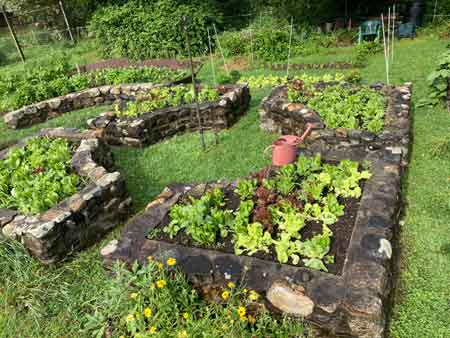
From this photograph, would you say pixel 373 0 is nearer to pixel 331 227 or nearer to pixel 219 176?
pixel 219 176

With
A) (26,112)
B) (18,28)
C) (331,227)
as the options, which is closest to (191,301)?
(331,227)

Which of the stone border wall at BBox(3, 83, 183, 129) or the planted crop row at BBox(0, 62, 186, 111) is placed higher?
the planted crop row at BBox(0, 62, 186, 111)

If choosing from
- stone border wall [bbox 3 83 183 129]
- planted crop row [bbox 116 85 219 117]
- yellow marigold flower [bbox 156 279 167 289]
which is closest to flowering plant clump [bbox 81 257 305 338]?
yellow marigold flower [bbox 156 279 167 289]

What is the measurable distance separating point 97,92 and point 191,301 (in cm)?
817

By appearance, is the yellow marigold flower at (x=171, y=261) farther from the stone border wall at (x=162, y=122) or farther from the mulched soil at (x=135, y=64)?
the mulched soil at (x=135, y=64)

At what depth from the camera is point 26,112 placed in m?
8.89

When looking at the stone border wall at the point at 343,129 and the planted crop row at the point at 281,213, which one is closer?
the planted crop row at the point at 281,213

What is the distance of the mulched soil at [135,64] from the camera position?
12.9 metres

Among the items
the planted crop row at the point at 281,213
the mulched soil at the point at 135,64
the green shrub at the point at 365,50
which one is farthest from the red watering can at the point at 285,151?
the mulched soil at the point at 135,64

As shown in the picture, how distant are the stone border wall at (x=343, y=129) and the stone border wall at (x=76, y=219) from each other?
3200 mm

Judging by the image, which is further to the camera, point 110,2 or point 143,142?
point 110,2

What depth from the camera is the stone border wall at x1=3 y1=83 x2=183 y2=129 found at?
8.88 metres

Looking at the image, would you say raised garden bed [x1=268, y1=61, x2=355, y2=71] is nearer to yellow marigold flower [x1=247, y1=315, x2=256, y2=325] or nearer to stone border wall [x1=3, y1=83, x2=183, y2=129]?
stone border wall [x1=3, y1=83, x2=183, y2=129]

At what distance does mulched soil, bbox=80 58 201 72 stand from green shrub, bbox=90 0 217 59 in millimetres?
389
